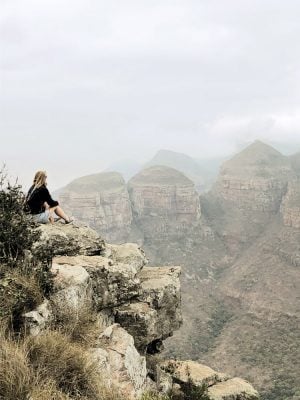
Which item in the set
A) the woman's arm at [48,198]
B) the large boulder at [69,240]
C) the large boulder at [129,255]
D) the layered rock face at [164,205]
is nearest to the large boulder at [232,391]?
the large boulder at [129,255]

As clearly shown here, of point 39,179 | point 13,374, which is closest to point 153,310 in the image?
point 39,179

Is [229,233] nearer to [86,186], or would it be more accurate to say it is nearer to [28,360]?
[86,186]

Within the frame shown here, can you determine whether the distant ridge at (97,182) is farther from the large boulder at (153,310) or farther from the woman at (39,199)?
the woman at (39,199)

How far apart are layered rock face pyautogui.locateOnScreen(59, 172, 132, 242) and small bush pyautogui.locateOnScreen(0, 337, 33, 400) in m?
166

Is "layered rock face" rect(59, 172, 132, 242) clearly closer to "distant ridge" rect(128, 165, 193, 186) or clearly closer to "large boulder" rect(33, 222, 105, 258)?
"distant ridge" rect(128, 165, 193, 186)

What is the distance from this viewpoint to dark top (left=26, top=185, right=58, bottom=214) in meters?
13.2

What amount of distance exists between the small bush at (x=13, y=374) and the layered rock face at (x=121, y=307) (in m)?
1.23

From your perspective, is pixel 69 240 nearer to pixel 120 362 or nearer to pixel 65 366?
pixel 120 362

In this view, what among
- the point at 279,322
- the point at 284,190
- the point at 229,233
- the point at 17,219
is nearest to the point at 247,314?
the point at 279,322

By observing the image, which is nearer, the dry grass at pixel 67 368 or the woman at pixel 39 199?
the dry grass at pixel 67 368

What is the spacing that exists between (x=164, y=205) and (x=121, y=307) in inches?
6770

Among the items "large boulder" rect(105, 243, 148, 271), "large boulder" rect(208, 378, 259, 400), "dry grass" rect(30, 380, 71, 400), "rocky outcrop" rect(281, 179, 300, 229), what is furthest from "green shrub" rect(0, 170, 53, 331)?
"rocky outcrop" rect(281, 179, 300, 229)

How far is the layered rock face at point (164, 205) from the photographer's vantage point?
176150 millimetres

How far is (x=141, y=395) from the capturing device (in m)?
8.77
